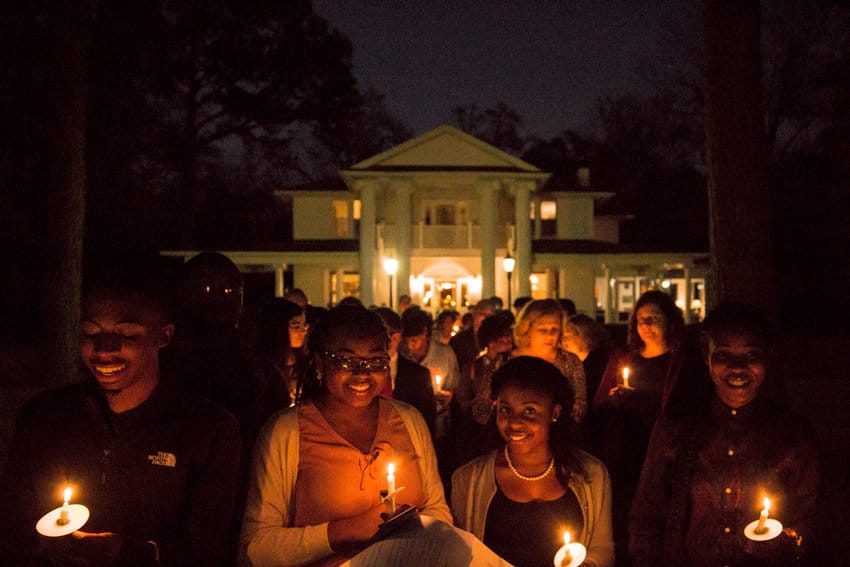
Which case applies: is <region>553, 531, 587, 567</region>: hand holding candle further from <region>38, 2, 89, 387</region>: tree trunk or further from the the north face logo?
<region>38, 2, 89, 387</region>: tree trunk

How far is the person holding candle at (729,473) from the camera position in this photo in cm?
292

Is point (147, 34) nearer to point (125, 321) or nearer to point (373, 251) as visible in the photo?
point (373, 251)

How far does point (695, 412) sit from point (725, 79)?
4.04 meters

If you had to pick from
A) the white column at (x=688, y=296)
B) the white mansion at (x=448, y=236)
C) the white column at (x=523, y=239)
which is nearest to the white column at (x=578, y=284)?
the white mansion at (x=448, y=236)

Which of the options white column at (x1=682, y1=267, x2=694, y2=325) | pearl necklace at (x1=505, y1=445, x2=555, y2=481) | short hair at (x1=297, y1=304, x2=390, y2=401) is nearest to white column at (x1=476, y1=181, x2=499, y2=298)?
white column at (x1=682, y1=267, x2=694, y2=325)

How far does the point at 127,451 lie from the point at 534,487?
1702 millimetres

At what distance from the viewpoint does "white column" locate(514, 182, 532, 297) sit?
28984 mm

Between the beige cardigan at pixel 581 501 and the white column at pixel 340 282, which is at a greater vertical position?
the white column at pixel 340 282

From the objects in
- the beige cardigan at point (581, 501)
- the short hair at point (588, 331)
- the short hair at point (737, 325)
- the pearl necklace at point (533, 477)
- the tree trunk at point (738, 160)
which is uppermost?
the tree trunk at point (738, 160)

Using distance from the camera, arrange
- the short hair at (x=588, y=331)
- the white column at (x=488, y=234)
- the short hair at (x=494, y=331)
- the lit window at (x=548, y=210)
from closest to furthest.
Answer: the short hair at (x=494, y=331)
the short hair at (x=588, y=331)
the white column at (x=488, y=234)
the lit window at (x=548, y=210)

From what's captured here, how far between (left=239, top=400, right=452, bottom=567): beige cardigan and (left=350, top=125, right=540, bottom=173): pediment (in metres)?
26.6

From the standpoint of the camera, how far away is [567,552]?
2.36 metres

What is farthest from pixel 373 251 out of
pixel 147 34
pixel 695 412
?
pixel 695 412

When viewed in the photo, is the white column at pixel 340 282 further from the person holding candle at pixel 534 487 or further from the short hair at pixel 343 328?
the short hair at pixel 343 328
